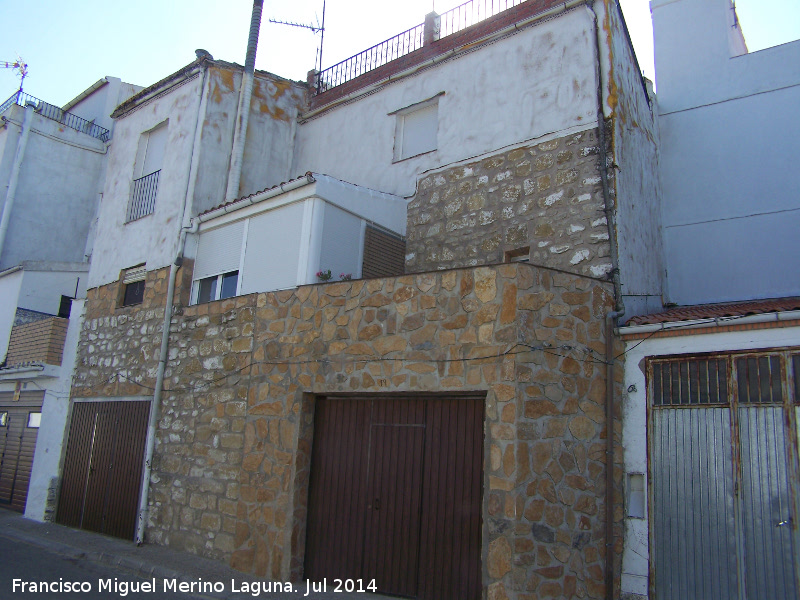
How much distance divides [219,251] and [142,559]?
15.0ft

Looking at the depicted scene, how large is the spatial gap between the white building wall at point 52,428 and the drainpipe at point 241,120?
156 inches

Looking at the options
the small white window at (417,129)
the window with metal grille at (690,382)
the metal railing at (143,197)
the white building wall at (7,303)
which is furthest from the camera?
the white building wall at (7,303)

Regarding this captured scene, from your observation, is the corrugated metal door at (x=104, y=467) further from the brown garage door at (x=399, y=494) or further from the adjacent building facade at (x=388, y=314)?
the brown garage door at (x=399, y=494)

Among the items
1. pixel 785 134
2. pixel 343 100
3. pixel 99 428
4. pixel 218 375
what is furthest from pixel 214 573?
pixel 785 134

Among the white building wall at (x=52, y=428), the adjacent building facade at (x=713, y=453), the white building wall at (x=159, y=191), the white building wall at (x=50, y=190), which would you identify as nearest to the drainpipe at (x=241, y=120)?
the white building wall at (x=159, y=191)

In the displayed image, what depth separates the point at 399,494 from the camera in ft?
23.3

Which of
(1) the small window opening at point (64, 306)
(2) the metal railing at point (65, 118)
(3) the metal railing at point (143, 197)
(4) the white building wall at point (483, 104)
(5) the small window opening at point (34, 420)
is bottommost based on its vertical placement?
(5) the small window opening at point (34, 420)

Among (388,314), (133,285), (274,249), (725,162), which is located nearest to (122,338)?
(133,285)

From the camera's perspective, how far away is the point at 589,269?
25.3 ft

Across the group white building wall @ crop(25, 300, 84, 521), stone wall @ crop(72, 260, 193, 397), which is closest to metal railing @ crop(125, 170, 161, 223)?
stone wall @ crop(72, 260, 193, 397)

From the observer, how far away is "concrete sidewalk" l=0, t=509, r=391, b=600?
23.3ft

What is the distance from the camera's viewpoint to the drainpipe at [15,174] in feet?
53.3

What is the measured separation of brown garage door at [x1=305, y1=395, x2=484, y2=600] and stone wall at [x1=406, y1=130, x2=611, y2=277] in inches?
97.6

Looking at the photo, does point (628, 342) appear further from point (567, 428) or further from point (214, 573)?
point (214, 573)
